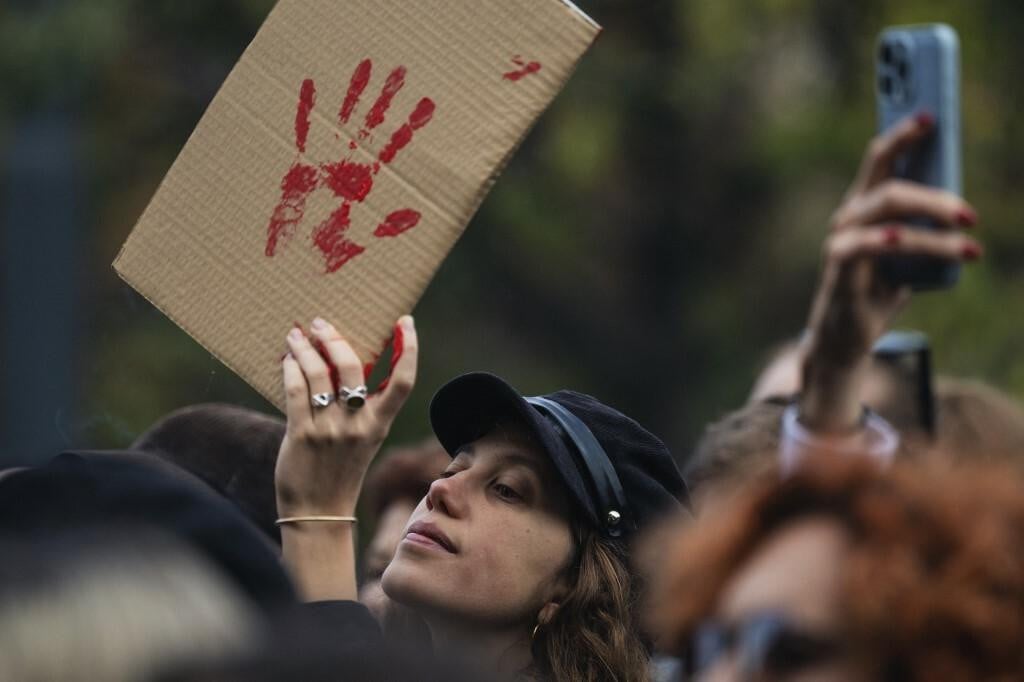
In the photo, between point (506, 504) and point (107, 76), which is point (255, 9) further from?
point (506, 504)

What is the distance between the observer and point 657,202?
1285 cm

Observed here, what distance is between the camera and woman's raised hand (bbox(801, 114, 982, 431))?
2.44 m

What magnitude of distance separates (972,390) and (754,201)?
840 cm

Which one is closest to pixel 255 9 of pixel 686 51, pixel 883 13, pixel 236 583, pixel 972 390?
pixel 686 51

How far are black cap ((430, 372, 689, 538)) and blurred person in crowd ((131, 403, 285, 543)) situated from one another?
492 mm

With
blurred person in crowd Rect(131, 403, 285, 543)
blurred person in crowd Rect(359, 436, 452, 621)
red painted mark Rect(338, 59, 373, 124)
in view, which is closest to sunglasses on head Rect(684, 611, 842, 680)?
red painted mark Rect(338, 59, 373, 124)

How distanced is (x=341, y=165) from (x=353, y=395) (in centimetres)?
35

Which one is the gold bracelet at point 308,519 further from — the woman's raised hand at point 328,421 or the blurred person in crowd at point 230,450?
the blurred person in crowd at point 230,450

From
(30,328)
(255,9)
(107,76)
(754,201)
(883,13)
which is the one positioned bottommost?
(30,328)

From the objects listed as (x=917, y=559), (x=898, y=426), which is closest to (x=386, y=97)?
(x=898, y=426)

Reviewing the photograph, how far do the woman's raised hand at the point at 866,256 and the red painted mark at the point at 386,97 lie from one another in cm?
71

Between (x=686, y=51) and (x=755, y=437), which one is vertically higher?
(x=686, y=51)

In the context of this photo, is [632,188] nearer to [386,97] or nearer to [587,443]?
[587,443]

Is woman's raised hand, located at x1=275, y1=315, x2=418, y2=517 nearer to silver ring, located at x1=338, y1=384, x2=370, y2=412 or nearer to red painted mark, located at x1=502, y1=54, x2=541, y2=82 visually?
silver ring, located at x1=338, y1=384, x2=370, y2=412
